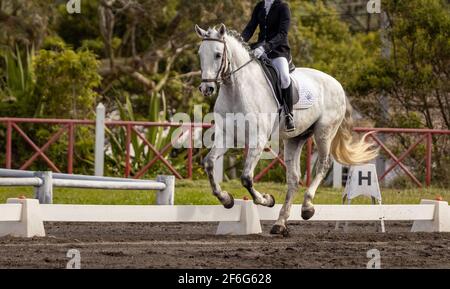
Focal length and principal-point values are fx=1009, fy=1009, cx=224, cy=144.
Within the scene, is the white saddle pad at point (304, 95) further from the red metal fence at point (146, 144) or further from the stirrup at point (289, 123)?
the red metal fence at point (146, 144)

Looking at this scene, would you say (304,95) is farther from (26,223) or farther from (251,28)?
(26,223)

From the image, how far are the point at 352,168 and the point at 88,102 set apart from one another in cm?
925

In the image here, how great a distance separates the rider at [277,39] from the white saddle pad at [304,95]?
22 centimetres

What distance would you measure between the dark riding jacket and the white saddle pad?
13.2 inches

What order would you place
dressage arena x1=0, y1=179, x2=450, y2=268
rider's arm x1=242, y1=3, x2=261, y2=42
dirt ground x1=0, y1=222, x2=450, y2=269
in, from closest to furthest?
dirt ground x1=0, y1=222, x2=450, y2=269
dressage arena x1=0, y1=179, x2=450, y2=268
rider's arm x1=242, y1=3, x2=261, y2=42

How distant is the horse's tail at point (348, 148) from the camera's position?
12.7 meters

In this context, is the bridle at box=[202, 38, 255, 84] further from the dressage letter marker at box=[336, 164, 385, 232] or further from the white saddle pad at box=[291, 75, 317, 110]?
the dressage letter marker at box=[336, 164, 385, 232]

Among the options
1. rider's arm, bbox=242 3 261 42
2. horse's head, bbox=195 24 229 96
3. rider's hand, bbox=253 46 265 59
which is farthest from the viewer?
rider's arm, bbox=242 3 261 42

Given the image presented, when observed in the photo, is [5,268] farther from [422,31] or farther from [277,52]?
[422,31]

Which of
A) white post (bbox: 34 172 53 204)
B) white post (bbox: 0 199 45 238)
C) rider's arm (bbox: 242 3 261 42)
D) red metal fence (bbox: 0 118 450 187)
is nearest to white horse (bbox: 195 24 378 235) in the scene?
rider's arm (bbox: 242 3 261 42)

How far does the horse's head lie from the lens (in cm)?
1021

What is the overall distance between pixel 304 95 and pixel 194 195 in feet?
15.0

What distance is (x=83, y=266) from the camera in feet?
26.8

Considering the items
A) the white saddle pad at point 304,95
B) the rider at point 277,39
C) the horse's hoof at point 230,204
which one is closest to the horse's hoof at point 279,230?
the horse's hoof at point 230,204
